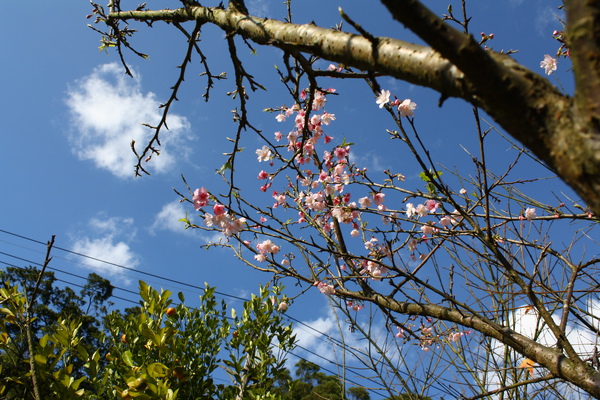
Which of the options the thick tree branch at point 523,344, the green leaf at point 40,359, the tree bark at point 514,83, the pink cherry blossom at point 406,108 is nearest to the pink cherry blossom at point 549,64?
the pink cherry blossom at point 406,108

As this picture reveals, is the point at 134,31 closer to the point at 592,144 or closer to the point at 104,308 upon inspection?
the point at 592,144

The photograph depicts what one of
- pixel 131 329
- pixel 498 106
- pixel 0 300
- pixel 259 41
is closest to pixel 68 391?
pixel 0 300

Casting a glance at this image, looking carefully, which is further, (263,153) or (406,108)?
(263,153)

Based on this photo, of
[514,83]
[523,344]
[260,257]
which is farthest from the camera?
[260,257]

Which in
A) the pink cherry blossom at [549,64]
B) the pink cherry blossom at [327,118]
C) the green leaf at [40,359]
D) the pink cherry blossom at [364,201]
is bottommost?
the green leaf at [40,359]

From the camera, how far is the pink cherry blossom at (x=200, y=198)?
8.90 ft

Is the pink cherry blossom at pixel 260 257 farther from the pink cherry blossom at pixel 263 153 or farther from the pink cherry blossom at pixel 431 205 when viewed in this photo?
the pink cherry blossom at pixel 431 205

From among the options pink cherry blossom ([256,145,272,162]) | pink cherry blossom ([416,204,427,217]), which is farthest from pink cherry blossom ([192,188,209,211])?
pink cherry blossom ([416,204,427,217])

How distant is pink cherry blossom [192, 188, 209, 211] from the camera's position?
2.71 m

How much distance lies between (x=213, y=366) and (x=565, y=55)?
3.50 metres

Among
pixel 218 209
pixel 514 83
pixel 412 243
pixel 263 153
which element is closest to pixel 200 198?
pixel 218 209

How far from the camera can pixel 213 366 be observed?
9.09ft

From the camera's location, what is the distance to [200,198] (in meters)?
2.73

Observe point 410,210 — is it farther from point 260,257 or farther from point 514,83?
point 514,83
